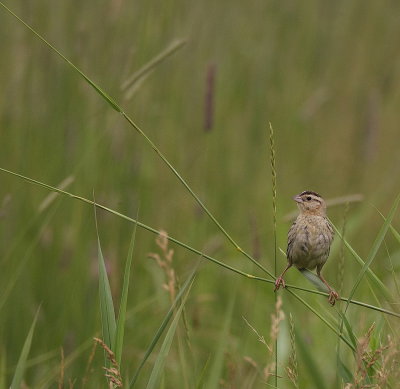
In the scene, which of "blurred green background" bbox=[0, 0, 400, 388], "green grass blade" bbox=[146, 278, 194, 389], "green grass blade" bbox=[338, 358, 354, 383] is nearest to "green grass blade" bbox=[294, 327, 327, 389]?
"blurred green background" bbox=[0, 0, 400, 388]

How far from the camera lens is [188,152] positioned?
5.31 meters

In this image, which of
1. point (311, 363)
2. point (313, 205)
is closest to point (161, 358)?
point (311, 363)

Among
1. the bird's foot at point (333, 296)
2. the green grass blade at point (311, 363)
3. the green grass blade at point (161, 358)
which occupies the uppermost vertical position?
the bird's foot at point (333, 296)

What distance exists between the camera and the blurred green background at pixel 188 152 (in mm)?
3846

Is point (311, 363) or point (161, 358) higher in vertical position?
point (311, 363)

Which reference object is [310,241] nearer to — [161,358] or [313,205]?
[313,205]

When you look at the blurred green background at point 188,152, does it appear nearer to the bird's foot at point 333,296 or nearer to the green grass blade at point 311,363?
the green grass blade at point 311,363

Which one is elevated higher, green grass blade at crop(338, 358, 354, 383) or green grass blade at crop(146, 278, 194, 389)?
Result: green grass blade at crop(338, 358, 354, 383)

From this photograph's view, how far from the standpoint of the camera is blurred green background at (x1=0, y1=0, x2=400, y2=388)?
3846 mm

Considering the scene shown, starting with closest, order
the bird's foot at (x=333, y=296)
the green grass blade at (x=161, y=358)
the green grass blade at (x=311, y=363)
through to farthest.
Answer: the green grass blade at (x=161, y=358) → the bird's foot at (x=333, y=296) → the green grass blade at (x=311, y=363)

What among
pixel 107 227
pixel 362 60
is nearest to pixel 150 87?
pixel 107 227

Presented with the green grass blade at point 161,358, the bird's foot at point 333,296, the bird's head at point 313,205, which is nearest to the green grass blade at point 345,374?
the bird's foot at point 333,296

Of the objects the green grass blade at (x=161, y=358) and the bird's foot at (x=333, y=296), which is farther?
→ the bird's foot at (x=333, y=296)

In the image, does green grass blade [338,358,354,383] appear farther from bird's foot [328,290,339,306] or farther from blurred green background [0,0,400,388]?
blurred green background [0,0,400,388]
